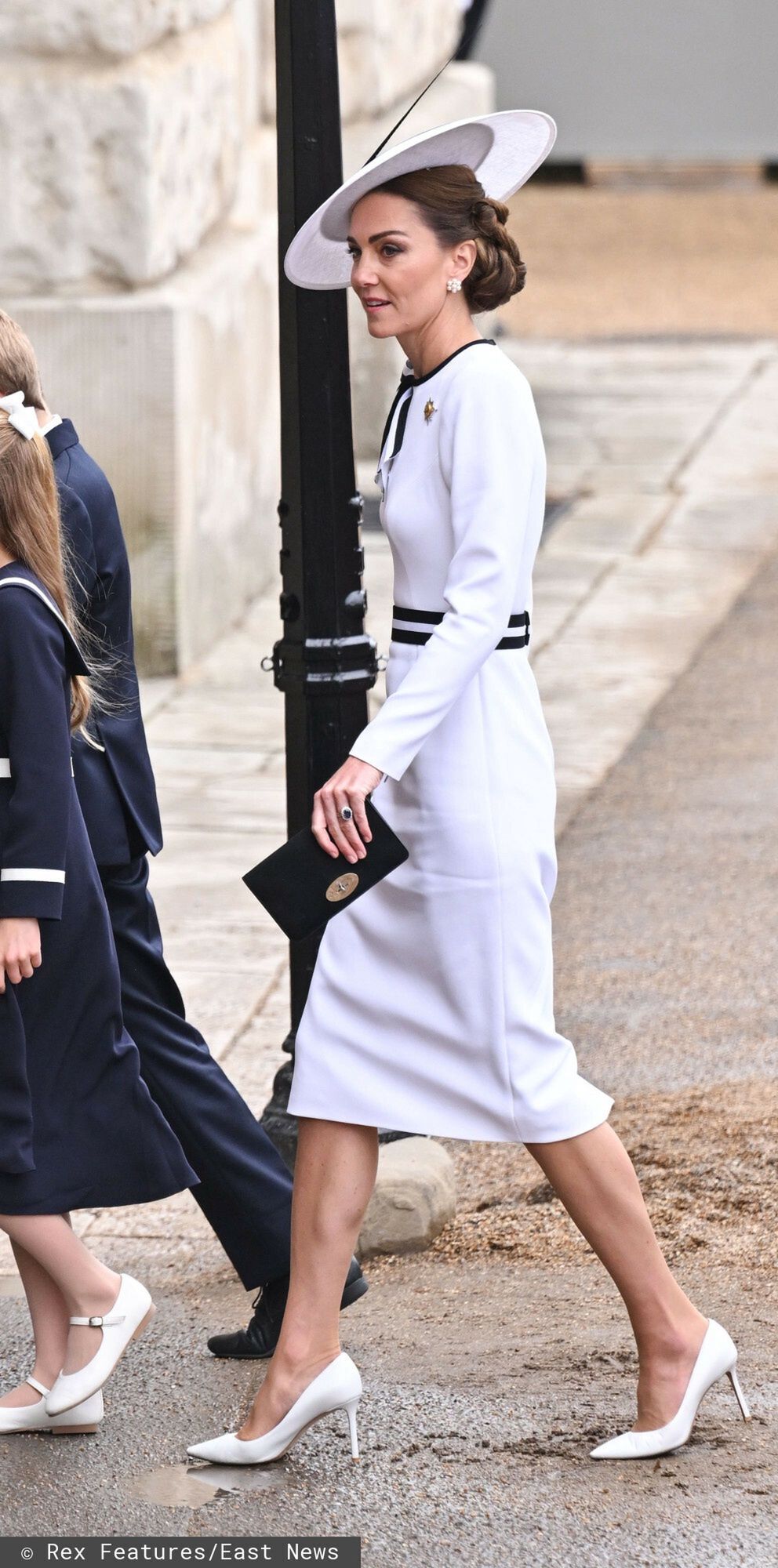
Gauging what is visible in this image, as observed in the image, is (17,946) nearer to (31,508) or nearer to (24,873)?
(24,873)

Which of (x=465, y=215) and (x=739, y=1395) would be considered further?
(x=739, y=1395)

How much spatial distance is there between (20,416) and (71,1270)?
1162 mm

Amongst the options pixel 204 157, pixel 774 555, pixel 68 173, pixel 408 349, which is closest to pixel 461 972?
pixel 408 349

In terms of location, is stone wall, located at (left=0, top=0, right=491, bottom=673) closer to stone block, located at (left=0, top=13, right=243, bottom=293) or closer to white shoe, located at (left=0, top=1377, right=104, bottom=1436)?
stone block, located at (left=0, top=13, right=243, bottom=293)

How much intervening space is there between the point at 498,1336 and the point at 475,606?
4.05ft

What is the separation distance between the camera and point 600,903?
18.6ft

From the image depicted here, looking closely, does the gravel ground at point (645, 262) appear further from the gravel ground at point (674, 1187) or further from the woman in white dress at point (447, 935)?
the woman in white dress at point (447, 935)

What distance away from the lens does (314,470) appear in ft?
11.8

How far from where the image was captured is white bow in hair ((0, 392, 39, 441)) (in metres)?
2.88

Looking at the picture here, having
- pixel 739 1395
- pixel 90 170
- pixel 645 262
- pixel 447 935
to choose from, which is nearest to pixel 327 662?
pixel 447 935

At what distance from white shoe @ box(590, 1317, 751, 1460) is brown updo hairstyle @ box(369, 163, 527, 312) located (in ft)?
4.68

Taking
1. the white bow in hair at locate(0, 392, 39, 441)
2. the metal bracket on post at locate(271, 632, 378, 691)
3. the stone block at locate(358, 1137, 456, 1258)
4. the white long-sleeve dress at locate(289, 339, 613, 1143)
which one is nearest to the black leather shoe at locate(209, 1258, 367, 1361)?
the stone block at locate(358, 1137, 456, 1258)

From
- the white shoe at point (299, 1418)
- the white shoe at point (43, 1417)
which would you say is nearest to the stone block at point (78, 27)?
the white shoe at point (43, 1417)

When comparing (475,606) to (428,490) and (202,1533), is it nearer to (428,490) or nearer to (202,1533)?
(428,490)
